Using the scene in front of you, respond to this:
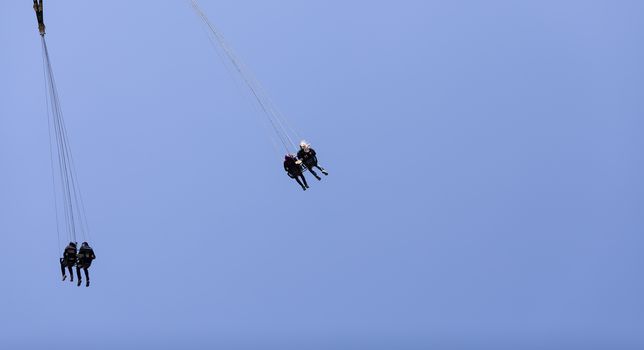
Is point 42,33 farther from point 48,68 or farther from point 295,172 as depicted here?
point 295,172

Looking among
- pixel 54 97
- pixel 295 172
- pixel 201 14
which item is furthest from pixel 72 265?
pixel 201 14

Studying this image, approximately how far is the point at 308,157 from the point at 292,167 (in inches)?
49.7

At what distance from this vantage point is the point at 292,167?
115 ft

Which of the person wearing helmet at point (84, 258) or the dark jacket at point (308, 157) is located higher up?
the dark jacket at point (308, 157)

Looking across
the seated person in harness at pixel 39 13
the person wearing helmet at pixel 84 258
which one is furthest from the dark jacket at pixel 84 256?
the seated person in harness at pixel 39 13

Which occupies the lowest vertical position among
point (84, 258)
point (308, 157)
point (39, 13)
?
point (84, 258)

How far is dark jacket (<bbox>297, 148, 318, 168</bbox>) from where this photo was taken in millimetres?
34375

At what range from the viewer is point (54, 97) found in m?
28.6

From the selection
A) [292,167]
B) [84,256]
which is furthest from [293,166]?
[84,256]

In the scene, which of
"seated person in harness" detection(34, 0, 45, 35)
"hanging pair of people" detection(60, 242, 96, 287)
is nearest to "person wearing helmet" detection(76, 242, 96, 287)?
"hanging pair of people" detection(60, 242, 96, 287)

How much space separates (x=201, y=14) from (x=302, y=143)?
10.2 metres

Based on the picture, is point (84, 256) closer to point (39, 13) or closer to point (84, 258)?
point (84, 258)

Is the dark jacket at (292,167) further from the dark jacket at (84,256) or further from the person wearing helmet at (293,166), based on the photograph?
the dark jacket at (84,256)

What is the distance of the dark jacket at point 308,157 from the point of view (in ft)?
113
